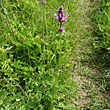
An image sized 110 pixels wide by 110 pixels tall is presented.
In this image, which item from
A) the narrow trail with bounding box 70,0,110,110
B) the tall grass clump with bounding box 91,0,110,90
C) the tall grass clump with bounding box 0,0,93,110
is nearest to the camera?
the tall grass clump with bounding box 0,0,93,110

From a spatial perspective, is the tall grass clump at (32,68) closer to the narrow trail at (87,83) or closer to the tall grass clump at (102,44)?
the narrow trail at (87,83)

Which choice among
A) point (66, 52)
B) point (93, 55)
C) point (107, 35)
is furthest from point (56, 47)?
point (107, 35)

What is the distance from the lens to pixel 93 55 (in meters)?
2.48

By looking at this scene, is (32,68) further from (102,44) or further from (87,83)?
(102,44)

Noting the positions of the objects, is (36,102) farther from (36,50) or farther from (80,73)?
(80,73)

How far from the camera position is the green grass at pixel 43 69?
5.17ft

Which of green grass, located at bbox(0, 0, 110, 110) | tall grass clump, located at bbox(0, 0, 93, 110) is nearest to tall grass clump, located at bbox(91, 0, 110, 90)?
green grass, located at bbox(0, 0, 110, 110)

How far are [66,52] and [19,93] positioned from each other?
1.13 meters

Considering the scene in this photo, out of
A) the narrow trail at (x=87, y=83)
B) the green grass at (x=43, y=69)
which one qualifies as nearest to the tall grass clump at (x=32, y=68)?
the green grass at (x=43, y=69)

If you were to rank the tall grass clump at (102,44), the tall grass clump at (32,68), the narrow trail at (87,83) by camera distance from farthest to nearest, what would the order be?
the tall grass clump at (102,44), the narrow trail at (87,83), the tall grass clump at (32,68)

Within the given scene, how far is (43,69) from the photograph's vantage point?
182 cm

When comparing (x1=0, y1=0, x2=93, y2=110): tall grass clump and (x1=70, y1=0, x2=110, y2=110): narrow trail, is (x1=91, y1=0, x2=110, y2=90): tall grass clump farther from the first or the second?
(x1=0, y1=0, x2=93, y2=110): tall grass clump

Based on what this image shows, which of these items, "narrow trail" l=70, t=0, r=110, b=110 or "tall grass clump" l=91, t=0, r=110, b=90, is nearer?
"narrow trail" l=70, t=0, r=110, b=110

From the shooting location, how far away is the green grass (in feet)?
5.17
